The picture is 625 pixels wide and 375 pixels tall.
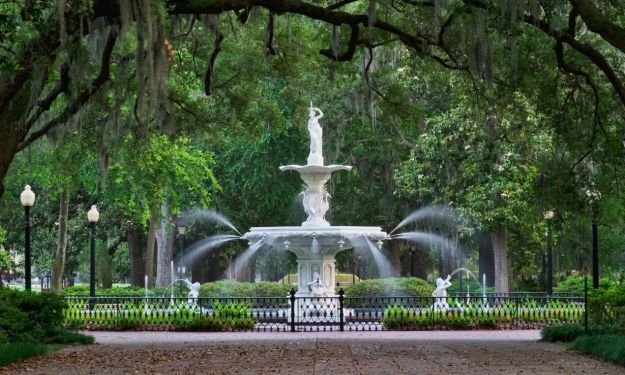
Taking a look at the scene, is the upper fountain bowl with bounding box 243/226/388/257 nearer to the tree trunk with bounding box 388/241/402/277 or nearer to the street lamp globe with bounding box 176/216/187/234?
the street lamp globe with bounding box 176/216/187/234

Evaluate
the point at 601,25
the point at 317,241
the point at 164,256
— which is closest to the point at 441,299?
the point at 317,241

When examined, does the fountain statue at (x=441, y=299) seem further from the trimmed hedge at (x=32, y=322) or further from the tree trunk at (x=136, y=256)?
the tree trunk at (x=136, y=256)

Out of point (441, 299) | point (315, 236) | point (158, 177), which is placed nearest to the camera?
point (315, 236)

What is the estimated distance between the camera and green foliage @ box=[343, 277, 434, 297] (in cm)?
3269

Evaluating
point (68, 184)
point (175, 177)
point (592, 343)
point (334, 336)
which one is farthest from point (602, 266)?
point (592, 343)

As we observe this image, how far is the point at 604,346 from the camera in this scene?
1672cm

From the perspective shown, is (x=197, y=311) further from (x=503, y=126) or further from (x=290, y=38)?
(x=503, y=126)

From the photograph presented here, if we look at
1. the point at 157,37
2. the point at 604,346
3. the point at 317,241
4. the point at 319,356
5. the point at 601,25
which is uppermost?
the point at 601,25

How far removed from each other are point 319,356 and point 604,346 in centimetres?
444

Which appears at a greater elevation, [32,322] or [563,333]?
[32,322]

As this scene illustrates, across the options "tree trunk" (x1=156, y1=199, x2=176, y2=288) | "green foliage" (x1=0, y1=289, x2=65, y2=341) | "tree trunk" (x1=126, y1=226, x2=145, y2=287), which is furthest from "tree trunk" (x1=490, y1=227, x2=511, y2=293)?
"green foliage" (x1=0, y1=289, x2=65, y2=341)

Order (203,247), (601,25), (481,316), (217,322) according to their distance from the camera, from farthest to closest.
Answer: (203,247) → (481,316) → (217,322) → (601,25)

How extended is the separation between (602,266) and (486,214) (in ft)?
57.1

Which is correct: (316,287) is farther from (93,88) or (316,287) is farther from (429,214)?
(429,214)
